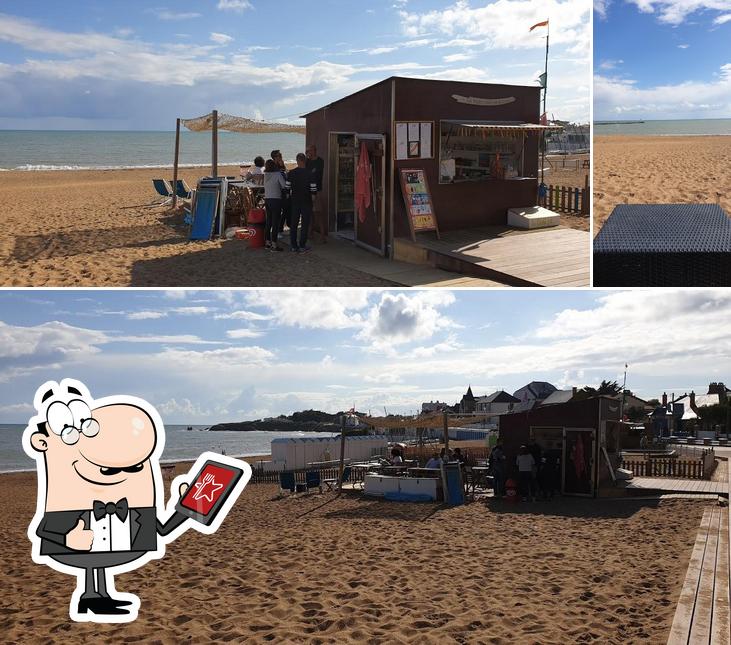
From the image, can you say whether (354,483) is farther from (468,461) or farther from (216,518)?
(216,518)

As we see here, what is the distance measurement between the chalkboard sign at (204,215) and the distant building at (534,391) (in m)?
24.8

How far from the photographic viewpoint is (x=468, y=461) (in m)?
15.0

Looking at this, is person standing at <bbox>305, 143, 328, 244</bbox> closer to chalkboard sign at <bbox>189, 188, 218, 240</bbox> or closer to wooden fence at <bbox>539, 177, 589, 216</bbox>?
chalkboard sign at <bbox>189, 188, 218, 240</bbox>

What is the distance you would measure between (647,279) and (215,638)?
4.32m

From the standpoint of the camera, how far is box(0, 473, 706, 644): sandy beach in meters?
4.86

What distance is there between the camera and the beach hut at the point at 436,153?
1110 centimetres

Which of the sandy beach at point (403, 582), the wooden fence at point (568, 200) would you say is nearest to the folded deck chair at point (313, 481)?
the sandy beach at point (403, 582)

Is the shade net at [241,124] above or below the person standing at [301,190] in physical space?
above

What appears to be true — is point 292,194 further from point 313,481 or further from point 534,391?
point 534,391

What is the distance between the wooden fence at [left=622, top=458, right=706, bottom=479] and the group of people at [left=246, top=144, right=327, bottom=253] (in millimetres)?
7173

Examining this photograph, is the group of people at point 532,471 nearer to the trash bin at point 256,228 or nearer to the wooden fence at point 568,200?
the wooden fence at point 568,200

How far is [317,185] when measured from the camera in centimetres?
1157

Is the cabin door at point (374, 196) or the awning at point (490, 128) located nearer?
the awning at point (490, 128)

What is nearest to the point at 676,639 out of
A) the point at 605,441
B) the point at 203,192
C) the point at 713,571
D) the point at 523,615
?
the point at 523,615
